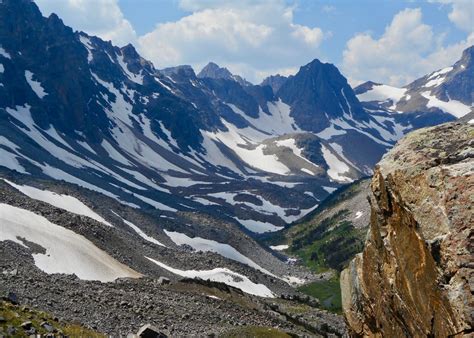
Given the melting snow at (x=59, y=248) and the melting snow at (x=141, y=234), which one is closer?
the melting snow at (x=59, y=248)

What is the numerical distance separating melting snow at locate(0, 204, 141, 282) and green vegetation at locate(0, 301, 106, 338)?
2373 centimetres

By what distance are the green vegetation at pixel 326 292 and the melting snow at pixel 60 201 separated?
40.7 m


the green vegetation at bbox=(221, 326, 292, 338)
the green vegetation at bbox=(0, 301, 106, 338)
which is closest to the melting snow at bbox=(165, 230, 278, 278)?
the green vegetation at bbox=(221, 326, 292, 338)

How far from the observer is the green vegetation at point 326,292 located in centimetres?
9800

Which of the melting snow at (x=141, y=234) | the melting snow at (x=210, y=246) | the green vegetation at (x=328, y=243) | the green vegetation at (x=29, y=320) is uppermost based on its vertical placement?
the green vegetation at (x=328, y=243)

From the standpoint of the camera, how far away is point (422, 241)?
40.2ft

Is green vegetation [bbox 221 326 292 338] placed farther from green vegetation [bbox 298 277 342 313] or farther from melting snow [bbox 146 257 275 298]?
green vegetation [bbox 298 277 342 313]

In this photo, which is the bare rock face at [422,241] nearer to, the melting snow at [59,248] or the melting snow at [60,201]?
the melting snow at [59,248]

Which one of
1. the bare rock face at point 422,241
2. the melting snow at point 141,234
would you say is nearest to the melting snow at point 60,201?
the melting snow at point 141,234

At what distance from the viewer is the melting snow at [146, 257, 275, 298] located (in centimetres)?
7906

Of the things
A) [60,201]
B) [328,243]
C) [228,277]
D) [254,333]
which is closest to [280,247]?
[328,243]

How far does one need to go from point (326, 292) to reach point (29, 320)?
9036 cm

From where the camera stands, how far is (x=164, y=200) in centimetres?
18262

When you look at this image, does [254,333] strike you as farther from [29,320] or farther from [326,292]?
[326,292]
